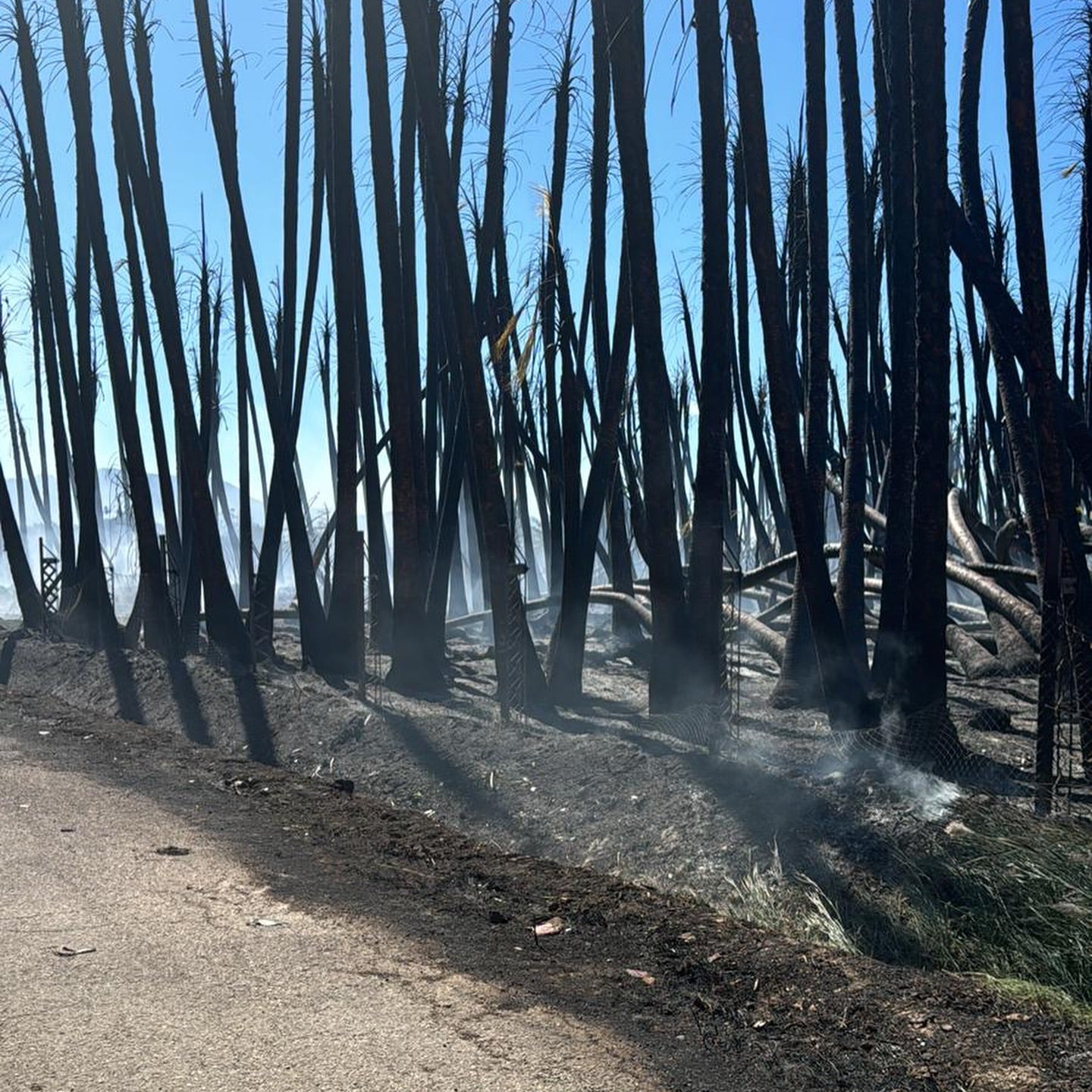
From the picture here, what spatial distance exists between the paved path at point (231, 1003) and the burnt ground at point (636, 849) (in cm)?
23

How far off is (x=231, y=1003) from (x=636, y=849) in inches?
117

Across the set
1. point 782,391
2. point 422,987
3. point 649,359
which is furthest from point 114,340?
point 422,987

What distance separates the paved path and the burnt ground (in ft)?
0.76

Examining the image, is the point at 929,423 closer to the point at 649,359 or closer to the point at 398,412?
the point at 649,359

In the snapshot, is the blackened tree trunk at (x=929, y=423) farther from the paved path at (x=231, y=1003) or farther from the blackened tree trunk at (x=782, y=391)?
the paved path at (x=231, y=1003)

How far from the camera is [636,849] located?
22.5ft

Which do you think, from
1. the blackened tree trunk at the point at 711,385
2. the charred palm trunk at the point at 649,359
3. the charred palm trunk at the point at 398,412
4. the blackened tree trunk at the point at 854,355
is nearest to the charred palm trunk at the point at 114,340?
the charred palm trunk at the point at 398,412

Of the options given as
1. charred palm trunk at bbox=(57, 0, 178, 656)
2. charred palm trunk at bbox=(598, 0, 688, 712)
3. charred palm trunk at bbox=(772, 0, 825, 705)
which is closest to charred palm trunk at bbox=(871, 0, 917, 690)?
charred palm trunk at bbox=(772, 0, 825, 705)

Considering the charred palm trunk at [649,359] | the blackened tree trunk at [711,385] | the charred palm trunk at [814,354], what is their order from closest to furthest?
the blackened tree trunk at [711,385]
the charred palm trunk at [649,359]
the charred palm trunk at [814,354]

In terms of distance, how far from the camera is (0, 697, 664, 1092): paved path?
3.74m

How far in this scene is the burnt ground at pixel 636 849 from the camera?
429 cm

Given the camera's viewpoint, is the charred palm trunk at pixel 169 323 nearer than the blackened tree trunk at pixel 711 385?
No

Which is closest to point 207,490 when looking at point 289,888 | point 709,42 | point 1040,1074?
point 709,42

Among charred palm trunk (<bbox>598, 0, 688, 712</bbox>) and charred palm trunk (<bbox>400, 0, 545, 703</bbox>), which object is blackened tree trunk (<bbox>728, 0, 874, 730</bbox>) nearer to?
charred palm trunk (<bbox>598, 0, 688, 712</bbox>)
